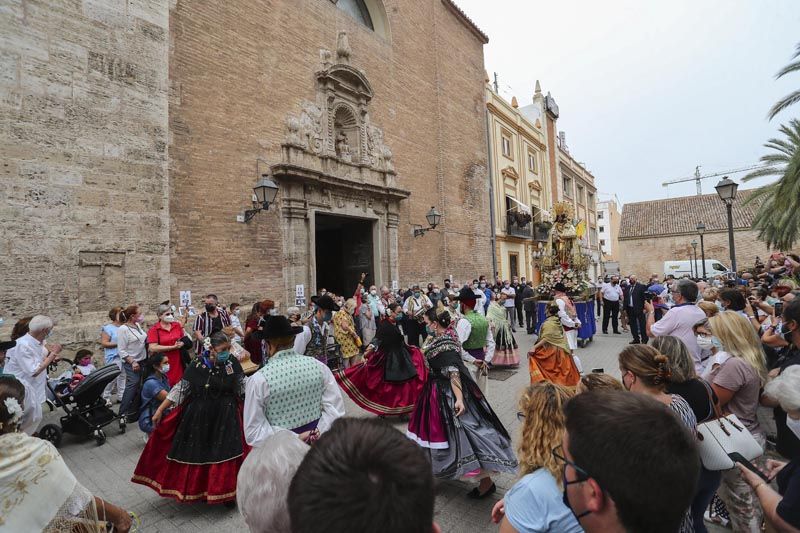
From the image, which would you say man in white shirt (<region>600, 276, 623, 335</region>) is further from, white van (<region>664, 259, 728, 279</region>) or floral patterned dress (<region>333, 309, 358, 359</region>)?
white van (<region>664, 259, 728, 279</region>)

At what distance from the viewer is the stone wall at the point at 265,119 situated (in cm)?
1013

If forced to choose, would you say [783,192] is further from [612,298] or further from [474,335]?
[474,335]

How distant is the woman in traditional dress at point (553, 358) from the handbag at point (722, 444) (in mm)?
3565

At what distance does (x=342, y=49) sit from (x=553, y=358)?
42.1 ft

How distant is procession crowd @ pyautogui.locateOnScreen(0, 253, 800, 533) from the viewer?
3.83ft

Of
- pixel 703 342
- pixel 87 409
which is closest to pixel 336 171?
pixel 87 409

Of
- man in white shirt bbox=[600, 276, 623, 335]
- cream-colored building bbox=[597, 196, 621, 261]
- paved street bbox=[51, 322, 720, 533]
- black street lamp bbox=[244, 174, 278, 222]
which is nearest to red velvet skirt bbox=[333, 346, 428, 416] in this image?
paved street bbox=[51, 322, 720, 533]

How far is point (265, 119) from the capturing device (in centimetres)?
1189

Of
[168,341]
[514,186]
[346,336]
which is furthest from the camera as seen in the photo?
[514,186]

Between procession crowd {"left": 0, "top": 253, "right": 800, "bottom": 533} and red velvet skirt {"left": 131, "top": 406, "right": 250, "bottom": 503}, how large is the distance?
1 centimetres

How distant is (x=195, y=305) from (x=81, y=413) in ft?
15.1

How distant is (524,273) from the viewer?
83.6 feet

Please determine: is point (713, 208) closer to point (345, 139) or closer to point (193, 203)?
point (345, 139)

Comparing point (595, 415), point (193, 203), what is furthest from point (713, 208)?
point (595, 415)
